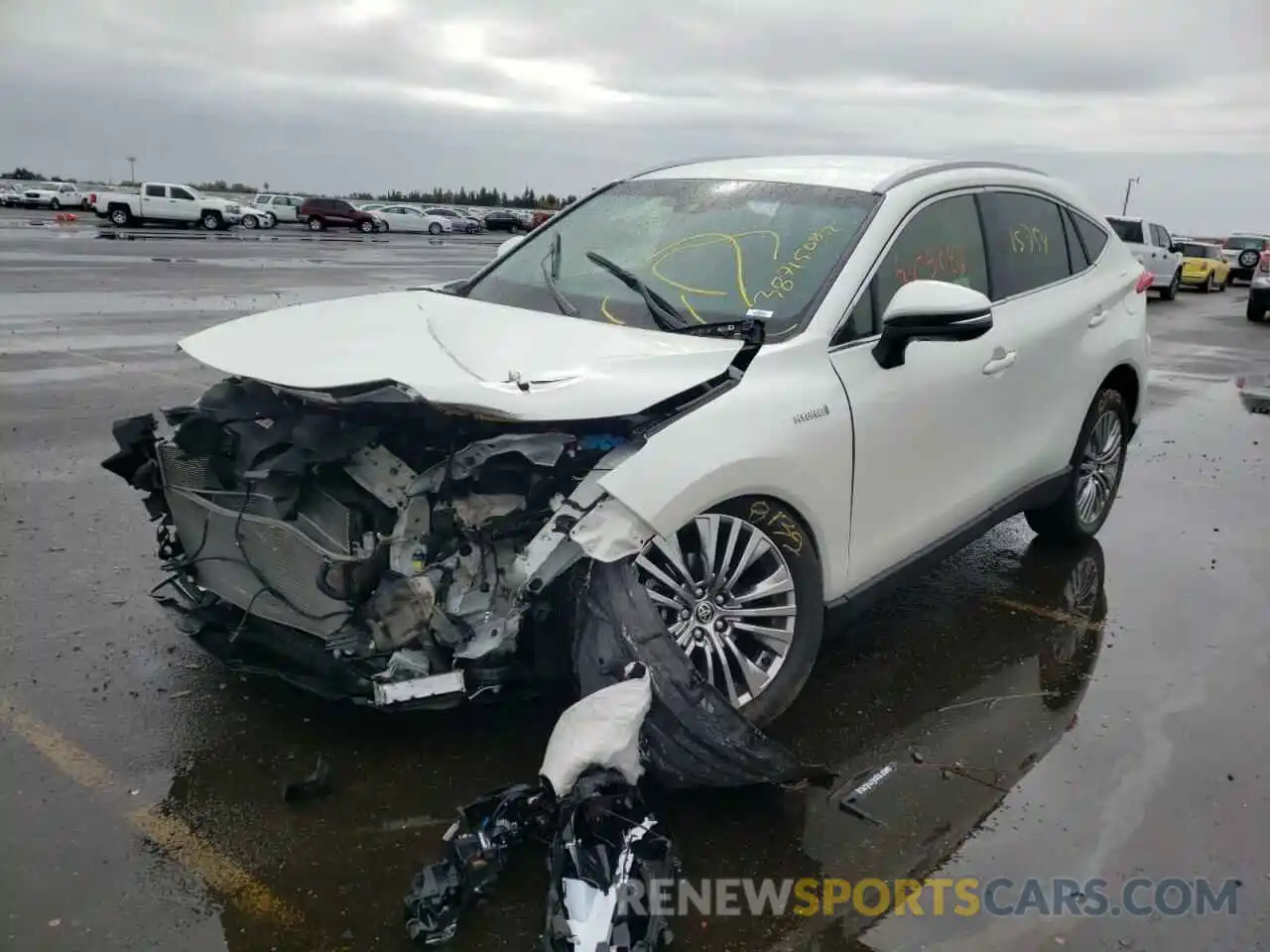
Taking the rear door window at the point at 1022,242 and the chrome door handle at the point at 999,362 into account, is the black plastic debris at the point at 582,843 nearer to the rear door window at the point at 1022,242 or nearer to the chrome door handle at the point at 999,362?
the chrome door handle at the point at 999,362

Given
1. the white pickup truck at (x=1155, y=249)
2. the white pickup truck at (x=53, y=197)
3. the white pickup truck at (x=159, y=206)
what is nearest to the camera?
the white pickup truck at (x=1155, y=249)

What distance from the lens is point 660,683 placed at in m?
2.95

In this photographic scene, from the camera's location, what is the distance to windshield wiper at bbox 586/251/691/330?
3.74 meters

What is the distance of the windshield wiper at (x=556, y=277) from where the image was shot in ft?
13.2

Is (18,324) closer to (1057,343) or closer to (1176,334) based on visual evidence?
(1057,343)

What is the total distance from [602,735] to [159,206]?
43527 millimetres

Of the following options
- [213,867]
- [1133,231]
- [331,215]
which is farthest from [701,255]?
[331,215]

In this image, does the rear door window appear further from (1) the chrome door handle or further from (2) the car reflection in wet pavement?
(2) the car reflection in wet pavement

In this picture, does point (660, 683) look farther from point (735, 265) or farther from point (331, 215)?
point (331, 215)

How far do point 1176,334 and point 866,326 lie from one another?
17.0 m

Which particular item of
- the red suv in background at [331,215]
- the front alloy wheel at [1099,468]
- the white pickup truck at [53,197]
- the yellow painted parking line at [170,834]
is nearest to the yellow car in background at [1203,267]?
the front alloy wheel at [1099,468]

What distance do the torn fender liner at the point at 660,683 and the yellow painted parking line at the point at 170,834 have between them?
994mm

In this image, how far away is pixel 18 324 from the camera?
476 inches

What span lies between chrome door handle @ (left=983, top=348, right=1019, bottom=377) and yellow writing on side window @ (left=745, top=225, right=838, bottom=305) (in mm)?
877
